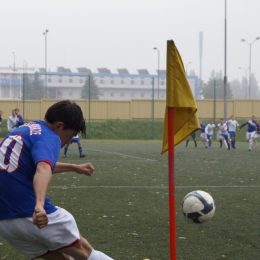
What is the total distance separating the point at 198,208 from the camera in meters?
6.26

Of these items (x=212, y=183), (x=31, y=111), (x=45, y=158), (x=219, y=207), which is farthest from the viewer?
(x=31, y=111)

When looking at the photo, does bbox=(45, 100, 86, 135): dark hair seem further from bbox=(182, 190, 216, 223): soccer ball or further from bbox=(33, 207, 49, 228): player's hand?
bbox=(182, 190, 216, 223): soccer ball

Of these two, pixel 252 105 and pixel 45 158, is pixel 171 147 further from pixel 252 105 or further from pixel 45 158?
pixel 252 105

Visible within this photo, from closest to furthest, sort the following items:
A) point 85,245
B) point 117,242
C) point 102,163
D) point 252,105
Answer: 1. point 85,245
2. point 117,242
3. point 102,163
4. point 252,105

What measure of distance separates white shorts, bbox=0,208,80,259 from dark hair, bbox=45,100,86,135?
1.91 ft

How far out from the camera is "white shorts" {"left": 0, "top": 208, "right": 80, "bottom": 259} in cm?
376

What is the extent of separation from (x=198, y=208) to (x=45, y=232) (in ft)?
9.25

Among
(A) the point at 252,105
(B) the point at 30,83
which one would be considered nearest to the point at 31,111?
(B) the point at 30,83

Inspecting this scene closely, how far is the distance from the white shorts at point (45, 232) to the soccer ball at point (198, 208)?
2.59 metres

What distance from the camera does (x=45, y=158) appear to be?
3.49 metres

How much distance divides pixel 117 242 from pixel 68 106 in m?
3.42

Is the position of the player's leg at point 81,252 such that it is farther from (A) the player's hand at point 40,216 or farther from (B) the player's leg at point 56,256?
(A) the player's hand at point 40,216

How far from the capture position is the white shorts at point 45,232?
3760mm

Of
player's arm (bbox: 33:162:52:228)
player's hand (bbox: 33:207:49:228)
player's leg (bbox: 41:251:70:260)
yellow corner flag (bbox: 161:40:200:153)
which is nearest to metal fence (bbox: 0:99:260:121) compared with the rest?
yellow corner flag (bbox: 161:40:200:153)
